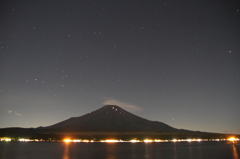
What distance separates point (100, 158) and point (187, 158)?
19.6m

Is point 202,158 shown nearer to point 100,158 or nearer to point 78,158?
point 100,158

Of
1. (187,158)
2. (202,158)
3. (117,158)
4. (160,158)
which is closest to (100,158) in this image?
(117,158)

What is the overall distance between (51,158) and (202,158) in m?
33.7

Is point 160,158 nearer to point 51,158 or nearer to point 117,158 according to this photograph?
point 117,158

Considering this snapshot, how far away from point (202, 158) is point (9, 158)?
43469mm

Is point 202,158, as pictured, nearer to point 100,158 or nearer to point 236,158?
point 236,158

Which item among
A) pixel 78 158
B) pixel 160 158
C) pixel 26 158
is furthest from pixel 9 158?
pixel 160 158

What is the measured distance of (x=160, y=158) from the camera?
2124 inches

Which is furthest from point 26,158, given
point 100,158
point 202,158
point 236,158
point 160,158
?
point 236,158

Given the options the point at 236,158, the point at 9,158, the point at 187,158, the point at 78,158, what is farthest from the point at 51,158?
the point at 236,158

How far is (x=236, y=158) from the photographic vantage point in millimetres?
50969

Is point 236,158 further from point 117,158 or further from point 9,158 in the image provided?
point 9,158

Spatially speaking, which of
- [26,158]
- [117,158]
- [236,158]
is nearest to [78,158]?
[117,158]

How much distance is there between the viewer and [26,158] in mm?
52906
